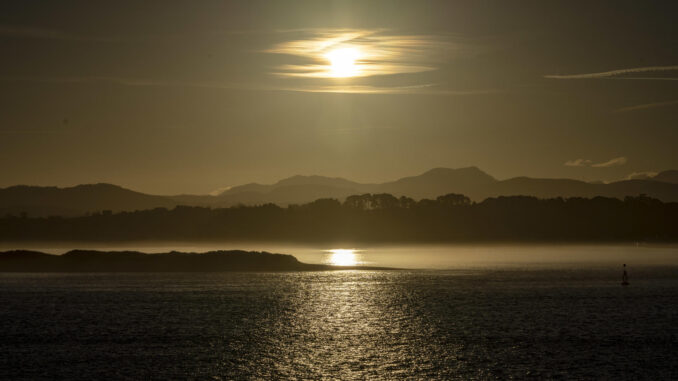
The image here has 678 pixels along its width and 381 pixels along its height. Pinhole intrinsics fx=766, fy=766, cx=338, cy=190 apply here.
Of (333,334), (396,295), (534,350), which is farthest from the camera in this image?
(396,295)

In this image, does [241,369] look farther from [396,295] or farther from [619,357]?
[396,295]

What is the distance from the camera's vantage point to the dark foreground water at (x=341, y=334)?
6075 centimetres

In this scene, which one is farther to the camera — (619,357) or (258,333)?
(258,333)

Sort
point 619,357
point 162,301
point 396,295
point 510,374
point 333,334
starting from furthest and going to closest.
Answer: point 396,295
point 162,301
point 333,334
point 619,357
point 510,374

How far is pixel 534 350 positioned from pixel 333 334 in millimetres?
23355

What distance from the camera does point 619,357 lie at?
6606 cm

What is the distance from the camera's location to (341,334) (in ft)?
278

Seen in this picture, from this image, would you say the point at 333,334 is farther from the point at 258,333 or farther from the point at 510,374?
the point at 510,374

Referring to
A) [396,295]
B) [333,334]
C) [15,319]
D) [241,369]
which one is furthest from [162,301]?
[241,369]

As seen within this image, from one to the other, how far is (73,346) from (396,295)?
8052 centimetres

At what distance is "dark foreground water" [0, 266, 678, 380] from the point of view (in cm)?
6075

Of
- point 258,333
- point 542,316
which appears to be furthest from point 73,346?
point 542,316

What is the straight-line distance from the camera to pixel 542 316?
10419 cm

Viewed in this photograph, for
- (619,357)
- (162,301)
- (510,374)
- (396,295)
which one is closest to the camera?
(510,374)
